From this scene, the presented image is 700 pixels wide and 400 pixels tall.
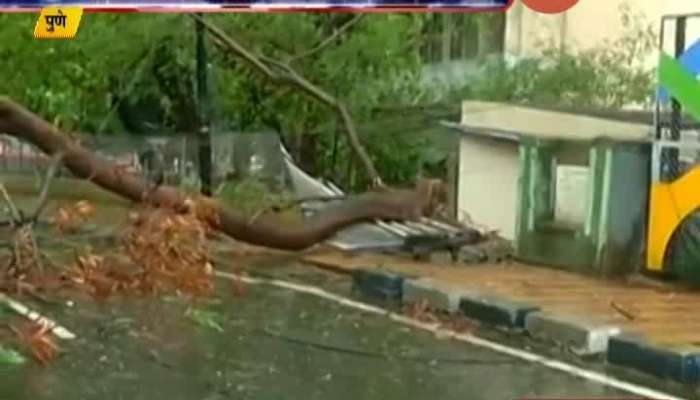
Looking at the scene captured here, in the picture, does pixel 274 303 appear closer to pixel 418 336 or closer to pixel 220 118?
pixel 418 336

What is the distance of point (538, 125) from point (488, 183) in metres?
0.97

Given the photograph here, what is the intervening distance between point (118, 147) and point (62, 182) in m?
4.23

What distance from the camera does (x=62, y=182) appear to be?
1377cm

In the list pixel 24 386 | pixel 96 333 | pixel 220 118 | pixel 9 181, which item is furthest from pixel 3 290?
pixel 220 118

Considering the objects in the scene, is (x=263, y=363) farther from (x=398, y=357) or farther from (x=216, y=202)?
(x=216, y=202)

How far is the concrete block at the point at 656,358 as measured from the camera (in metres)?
9.74

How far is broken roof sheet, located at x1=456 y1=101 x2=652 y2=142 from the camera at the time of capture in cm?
1507

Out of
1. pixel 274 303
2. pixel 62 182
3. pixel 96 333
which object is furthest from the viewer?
pixel 62 182

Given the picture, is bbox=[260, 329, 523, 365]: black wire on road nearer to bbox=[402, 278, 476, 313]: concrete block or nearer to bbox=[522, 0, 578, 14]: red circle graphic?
bbox=[402, 278, 476, 313]: concrete block

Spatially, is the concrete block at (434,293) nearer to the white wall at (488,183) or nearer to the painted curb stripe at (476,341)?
the painted curb stripe at (476,341)

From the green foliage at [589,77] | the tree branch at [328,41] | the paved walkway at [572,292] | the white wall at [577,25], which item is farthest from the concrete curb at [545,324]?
the white wall at [577,25]

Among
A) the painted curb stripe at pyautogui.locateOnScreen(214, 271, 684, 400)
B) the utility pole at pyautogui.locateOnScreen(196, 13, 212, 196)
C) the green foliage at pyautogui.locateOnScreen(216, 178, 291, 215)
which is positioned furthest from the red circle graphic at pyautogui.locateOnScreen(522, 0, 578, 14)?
the utility pole at pyautogui.locateOnScreen(196, 13, 212, 196)

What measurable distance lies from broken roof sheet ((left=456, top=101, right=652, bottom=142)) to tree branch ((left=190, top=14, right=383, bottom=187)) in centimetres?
123

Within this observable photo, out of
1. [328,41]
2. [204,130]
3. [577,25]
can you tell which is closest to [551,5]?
[328,41]
